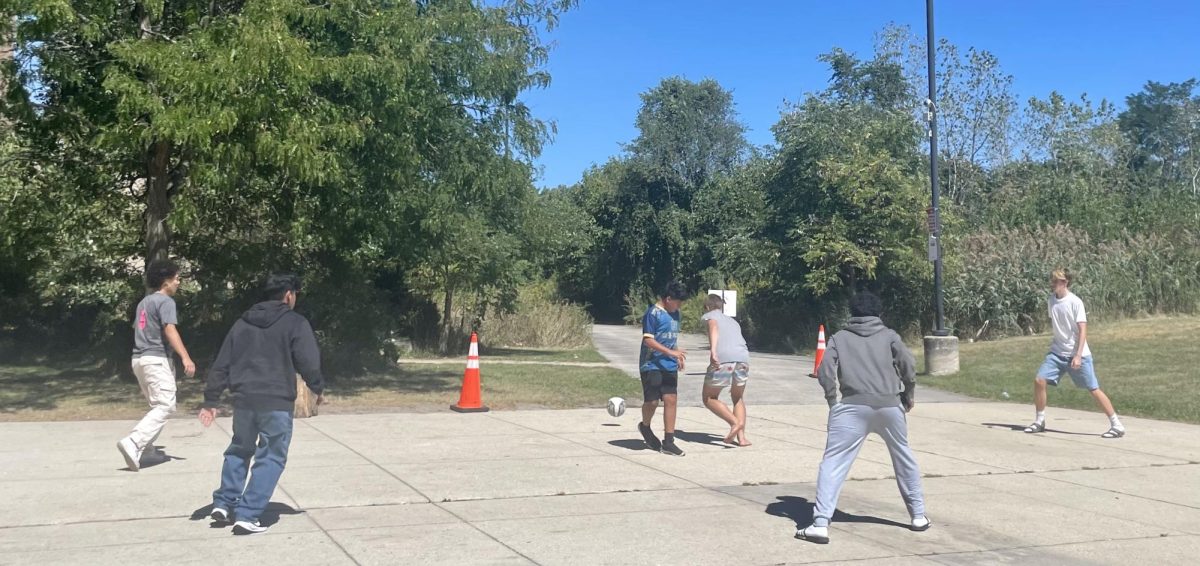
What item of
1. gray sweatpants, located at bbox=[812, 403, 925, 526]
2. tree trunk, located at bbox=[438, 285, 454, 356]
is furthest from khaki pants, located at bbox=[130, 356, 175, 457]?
tree trunk, located at bbox=[438, 285, 454, 356]

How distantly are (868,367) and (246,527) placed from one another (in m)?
4.00

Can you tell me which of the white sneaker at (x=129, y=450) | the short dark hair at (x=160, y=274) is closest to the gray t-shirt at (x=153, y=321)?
the short dark hair at (x=160, y=274)

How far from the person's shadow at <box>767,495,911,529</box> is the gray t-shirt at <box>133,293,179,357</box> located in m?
5.01

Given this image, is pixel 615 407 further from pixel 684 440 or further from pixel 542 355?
pixel 542 355

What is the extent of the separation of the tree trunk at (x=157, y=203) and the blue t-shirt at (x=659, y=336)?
6919mm

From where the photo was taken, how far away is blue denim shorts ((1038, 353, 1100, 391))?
465 inches

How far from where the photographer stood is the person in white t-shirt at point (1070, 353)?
11.8 meters

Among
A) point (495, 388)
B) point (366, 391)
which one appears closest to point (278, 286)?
point (366, 391)

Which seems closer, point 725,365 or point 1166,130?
point 725,365

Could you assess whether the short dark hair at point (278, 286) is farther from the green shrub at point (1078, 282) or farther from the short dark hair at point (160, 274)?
the green shrub at point (1078, 282)

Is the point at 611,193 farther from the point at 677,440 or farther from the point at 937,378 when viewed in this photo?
the point at 677,440

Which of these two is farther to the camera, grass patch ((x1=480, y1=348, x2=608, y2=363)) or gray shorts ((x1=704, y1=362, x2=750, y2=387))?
grass patch ((x1=480, y1=348, x2=608, y2=363))

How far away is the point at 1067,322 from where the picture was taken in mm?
11898

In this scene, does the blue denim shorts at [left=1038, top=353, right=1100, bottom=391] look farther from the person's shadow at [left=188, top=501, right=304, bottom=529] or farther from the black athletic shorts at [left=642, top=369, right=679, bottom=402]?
the person's shadow at [left=188, top=501, right=304, bottom=529]
